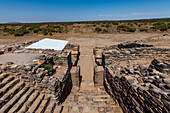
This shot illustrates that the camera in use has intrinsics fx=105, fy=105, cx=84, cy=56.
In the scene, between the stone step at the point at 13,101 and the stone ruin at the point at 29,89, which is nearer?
the stone step at the point at 13,101

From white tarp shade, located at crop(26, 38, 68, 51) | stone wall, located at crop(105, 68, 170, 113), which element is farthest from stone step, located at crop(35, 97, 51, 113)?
white tarp shade, located at crop(26, 38, 68, 51)

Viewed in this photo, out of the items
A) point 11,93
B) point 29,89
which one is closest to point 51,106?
point 29,89

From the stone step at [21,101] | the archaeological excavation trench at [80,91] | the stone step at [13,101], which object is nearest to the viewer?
the archaeological excavation trench at [80,91]

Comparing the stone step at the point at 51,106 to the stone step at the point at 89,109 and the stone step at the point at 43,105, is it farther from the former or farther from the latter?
the stone step at the point at 89,109

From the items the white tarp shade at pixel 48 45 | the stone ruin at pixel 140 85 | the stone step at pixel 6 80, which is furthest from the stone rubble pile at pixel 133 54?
the stone step at pixel 6 80

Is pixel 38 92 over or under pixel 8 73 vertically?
under

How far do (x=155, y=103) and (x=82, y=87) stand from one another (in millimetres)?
4640

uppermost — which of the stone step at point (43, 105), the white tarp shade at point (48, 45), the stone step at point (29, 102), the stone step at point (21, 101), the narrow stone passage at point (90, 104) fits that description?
the white tarp shade at point (48, 45)

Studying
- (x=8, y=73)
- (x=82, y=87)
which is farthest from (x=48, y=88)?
(x=82, y=87)

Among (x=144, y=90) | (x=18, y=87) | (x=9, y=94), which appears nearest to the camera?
(x=144, y=90)

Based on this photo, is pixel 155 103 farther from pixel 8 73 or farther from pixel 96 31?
pixel 96 31

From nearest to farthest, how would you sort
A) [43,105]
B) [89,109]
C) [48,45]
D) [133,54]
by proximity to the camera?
[43,105] → [89,109] → [133,54] → [48,45]

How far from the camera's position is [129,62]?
7168 millimetres

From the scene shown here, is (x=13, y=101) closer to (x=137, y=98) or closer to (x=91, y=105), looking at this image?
(x=91, y=105)
